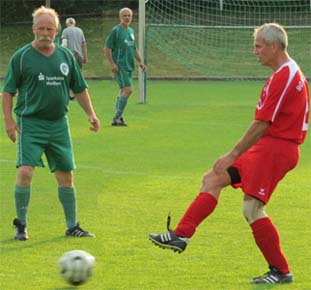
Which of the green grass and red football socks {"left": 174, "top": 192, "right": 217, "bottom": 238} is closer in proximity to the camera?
red football socks {"left": 174, "top": 192, "right": 217, "bottom": 238}

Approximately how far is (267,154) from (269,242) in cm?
64

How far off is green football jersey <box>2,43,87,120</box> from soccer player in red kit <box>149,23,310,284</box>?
1.97 m

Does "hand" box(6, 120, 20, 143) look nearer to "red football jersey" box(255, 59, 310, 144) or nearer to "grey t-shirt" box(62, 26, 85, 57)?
"red football jersey" box(255, 59, 310, 144)

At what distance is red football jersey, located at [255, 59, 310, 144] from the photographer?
7.02 meters

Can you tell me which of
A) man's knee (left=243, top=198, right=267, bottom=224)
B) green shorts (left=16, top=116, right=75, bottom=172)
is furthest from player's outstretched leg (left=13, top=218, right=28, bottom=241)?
man's knee (left=243, top=198, right=267, bottom=224)

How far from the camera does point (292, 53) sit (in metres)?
32.9

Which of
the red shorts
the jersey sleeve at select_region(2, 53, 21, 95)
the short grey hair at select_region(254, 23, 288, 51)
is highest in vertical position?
the short grey hair at select_region(254, 23, 288, 51)

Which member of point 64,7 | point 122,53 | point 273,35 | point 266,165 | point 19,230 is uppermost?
point 273,35

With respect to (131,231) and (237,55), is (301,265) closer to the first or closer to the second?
(131,231)

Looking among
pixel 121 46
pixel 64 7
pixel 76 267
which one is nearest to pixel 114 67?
pixel 121 46

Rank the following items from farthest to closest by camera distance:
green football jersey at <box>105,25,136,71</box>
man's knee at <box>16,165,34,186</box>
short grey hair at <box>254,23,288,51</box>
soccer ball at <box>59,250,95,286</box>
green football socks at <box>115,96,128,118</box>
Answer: green football jersey at <box>105,25,136,71</box>, green football socks at <box>115,96,128,118</box>, man's knee at <box>16,165,34,186</box>, short grey hair at <box>254,23,288,51</box>, soccer ball at <box>59,250,95,286</box>

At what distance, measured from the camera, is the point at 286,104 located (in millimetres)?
7086

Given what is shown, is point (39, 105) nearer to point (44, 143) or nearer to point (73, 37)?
point (44, 143)

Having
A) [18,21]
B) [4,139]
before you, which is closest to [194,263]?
[4,139]
